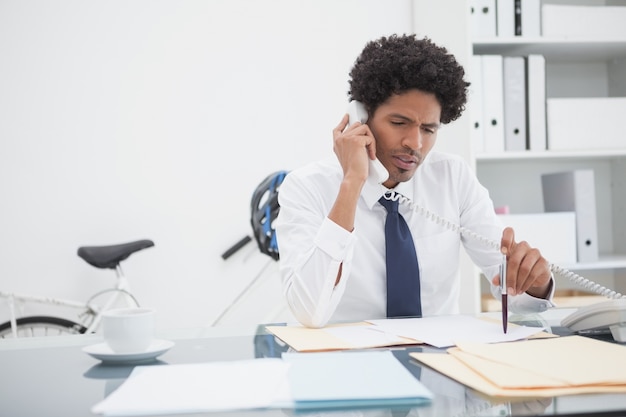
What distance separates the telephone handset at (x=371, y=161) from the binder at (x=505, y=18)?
3.63 feet

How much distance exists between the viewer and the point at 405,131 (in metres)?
1.58

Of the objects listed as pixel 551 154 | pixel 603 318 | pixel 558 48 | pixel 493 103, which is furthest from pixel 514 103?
pixel 603 318

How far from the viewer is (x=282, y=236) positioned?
1.53 m

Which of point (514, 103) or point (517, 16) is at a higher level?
point (517, 16)

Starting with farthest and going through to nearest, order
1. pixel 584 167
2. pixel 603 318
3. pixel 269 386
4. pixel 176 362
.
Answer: pixel 584 167, pixel 603 318, pixel 176 362, pixel 269 386

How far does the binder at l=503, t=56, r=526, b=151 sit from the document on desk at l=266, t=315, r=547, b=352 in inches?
56.1

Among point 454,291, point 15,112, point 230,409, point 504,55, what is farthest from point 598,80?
point 230,409

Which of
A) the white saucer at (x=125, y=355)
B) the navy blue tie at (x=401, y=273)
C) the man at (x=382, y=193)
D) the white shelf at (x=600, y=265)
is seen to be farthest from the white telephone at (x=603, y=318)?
the white shelf at (x=600, y=265)

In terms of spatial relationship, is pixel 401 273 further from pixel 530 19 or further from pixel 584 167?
pixel 584 167

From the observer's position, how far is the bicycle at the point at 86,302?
8.34ft

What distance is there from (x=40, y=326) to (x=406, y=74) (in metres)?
1.88

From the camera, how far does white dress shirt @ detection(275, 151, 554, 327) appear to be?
138 cm

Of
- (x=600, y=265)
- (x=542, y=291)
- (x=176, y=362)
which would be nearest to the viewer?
(x=176, y=362)

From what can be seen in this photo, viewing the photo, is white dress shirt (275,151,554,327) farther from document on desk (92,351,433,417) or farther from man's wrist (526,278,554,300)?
document on desk (92,351,433,417)
